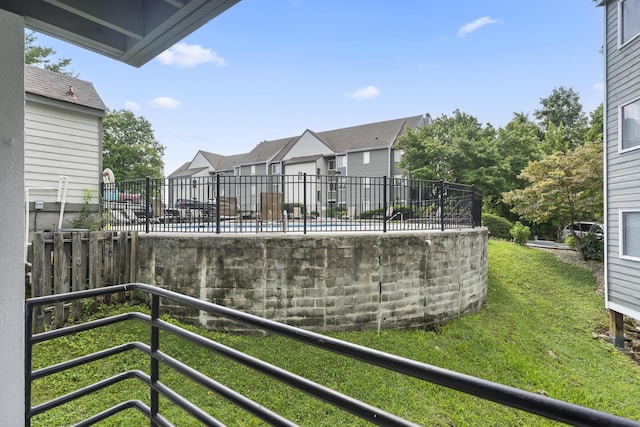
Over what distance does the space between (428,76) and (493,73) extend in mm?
5011

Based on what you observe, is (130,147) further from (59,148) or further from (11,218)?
(11,218)

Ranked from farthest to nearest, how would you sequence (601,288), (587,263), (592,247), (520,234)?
(520,234)
(592,247)
(587,263)
(601,288)

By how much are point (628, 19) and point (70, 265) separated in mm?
12806

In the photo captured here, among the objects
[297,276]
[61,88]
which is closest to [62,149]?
[61,88]

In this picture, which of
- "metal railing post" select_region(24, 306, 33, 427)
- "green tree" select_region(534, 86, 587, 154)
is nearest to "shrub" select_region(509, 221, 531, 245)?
"metal railing post" select_region(24, 306, 33, 427)

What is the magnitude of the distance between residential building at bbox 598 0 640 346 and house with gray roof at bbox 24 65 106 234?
12751 mm

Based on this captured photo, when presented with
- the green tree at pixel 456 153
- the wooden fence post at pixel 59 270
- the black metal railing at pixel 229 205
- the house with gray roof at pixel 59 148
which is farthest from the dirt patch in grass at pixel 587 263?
the house with gray roof at pixel 59 148

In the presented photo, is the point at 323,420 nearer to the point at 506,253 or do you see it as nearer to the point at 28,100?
the point at 28,100

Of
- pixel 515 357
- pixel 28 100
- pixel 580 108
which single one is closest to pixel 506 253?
pixel 515 357

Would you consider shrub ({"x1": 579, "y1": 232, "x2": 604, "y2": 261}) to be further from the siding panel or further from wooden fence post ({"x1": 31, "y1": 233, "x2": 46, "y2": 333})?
wooden fence post ({"x1": 31, "y1": 233, "x2": 46, "y2": 333})

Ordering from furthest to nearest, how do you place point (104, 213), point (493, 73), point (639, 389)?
1. point (493, 73)
2. point (104, 213)
3. point (639, 389)

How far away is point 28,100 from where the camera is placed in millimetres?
6848

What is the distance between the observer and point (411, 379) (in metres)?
5.07

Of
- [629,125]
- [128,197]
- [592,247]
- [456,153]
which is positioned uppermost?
[456,153]
